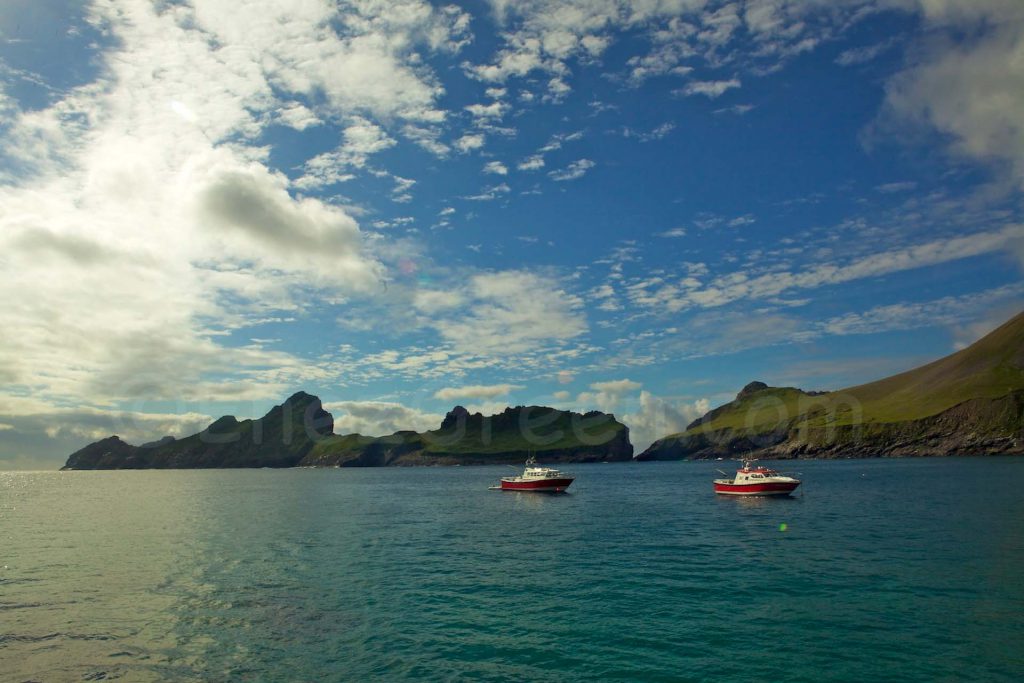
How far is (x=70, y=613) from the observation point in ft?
122

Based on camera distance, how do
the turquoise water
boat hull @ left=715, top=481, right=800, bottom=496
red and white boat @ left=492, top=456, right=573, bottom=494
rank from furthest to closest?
1. red and white boat @ left=492, top=456, right=573, bottom=494
2. boat hull @ left=715, top=481, right=800, bottom=496
3. the turquoise water

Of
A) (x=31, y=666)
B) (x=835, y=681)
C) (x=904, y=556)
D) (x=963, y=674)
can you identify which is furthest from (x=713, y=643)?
(x=31, y=666)

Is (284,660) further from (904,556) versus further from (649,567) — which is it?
(904,556)

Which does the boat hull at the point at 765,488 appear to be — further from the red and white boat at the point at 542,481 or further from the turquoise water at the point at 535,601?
the red and white boat at the point at 542,481

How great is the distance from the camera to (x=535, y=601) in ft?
124

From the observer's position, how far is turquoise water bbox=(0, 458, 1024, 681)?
26688 mm

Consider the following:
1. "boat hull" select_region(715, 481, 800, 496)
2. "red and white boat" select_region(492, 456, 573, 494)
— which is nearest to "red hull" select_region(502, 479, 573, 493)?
"red and white boat" select_region(492, 456, 573, 494)

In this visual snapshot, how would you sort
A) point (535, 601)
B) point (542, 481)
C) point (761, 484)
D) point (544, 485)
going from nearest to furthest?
point (535, 601) → point (761, 484) → point (544, 485) → point (542, 481)

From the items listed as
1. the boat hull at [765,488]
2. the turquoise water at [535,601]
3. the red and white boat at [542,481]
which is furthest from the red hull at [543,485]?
the turquoise water at [535,601]

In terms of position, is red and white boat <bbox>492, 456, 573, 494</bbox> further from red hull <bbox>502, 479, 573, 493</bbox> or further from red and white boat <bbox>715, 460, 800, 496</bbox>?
red and white boat <bbox>715, 460, 800, 496</bbox>

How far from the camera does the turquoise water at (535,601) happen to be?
1051 inches

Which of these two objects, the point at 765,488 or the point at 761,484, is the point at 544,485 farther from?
the point at 765,488

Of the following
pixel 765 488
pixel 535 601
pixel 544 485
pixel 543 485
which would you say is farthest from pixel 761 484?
pixel 535 601

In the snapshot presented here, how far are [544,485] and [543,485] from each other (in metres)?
0.26
